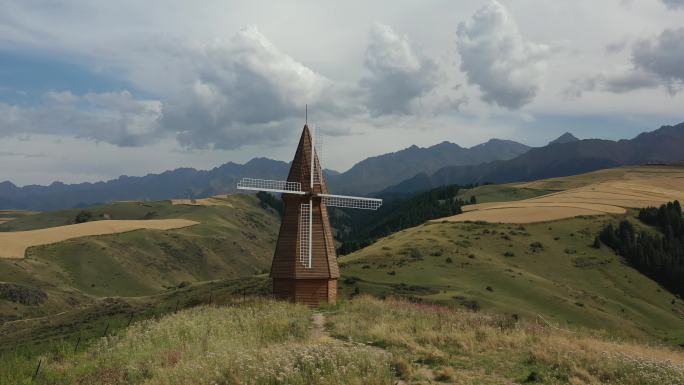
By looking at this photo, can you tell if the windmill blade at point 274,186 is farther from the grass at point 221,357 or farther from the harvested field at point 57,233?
the harvested field at point 57,233

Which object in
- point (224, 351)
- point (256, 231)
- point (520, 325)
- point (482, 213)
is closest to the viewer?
point (224, 351)

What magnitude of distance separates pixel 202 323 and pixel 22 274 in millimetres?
87229

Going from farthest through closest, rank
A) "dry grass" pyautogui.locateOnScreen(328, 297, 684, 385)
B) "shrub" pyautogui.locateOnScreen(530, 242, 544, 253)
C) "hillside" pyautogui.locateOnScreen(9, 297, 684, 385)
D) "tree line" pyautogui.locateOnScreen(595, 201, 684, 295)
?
"shrub" pyautogui.locateOnScreen(530, 242, 544, 253) < "tree line" pyautogui.locateOnScreen(595, 201, 684, 295) < "dry grass" pyautogui.locateOnScreen(328, 297, 684, 385) < "hillside" pyautogui.locateOnScreen(9, 297, 684, 385)

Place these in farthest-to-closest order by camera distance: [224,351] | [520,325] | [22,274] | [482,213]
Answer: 1. [482,213]
2. [22,274]
3. [520,325]
4. [224,351]

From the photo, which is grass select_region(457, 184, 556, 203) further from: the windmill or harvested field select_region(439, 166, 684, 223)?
the windmill

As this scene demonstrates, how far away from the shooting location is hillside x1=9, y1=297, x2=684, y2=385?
1324 centimetres

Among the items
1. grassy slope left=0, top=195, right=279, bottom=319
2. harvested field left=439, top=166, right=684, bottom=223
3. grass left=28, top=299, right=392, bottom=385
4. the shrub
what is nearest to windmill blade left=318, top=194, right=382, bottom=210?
Result: grass left=28, top=299, right=392, bottom=385

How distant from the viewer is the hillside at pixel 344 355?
1324 cm

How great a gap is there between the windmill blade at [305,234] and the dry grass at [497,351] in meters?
7.07

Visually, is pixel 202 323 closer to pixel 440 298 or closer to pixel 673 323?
pixel 440 298

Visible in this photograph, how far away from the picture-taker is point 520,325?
22.5m

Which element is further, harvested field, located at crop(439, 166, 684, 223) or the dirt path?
harvested field, located at crop(439, 166, 684, 223)

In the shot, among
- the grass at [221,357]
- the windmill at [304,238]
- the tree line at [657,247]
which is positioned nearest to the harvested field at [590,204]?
the tree line at [657,247]

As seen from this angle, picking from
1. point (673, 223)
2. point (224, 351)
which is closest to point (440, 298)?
point (224, 351)
